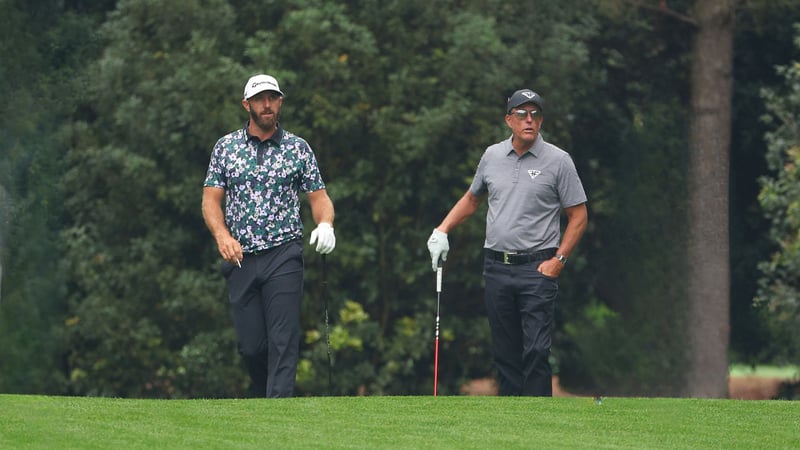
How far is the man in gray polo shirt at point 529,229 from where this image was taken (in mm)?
9875

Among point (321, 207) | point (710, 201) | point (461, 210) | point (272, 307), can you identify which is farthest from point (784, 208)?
point (272, 307)

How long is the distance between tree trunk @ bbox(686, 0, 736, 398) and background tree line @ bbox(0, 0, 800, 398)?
6.4 inches

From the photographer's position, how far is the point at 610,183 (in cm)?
2078

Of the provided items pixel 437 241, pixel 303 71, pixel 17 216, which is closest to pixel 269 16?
pixel 303 71

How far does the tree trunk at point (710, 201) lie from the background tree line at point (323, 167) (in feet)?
0.54

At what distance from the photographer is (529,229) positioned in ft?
32.4

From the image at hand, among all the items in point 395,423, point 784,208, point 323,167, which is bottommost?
point 395,423

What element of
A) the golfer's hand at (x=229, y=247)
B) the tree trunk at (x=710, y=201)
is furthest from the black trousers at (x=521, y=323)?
the tree trunk at (x=710, y=201)

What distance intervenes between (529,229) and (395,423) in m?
2.24

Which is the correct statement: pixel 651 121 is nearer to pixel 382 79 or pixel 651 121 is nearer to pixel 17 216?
pixel 382 79

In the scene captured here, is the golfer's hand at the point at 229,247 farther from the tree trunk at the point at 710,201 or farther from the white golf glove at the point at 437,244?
the tree trunk at the point at 710,201

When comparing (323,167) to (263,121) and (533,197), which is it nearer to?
(533,197)

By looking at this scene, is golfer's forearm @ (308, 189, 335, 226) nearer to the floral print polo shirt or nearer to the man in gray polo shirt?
the floral print polo shirt

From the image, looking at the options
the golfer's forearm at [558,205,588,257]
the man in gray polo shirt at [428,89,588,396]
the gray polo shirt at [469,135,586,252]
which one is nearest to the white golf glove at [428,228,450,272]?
the man in gray polo shirt at [428,89,588,396]
